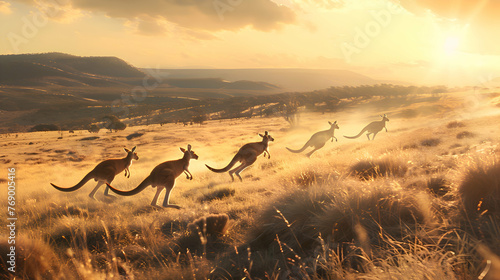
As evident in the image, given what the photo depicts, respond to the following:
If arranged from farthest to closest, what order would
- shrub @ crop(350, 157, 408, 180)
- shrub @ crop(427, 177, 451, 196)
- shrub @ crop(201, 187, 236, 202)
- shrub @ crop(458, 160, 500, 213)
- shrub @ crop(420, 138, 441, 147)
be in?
shrub @ crop(420, 138, 441, 147) → shrub @ crop(201, 187, 236, 202) → shrub @ crop(350, 157, 408, 180) → shrub @ crop(427, 177, 451, 196) → shrub @ crop(458, 160, 500, 213)

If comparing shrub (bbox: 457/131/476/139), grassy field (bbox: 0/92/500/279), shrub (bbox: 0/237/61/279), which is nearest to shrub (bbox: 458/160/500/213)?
grassy field (bbox: 0/92/500/279)

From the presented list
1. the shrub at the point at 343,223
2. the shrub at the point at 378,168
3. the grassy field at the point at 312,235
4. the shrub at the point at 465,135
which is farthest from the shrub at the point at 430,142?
the shrub at the point at 343,223

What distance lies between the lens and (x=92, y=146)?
30.7m

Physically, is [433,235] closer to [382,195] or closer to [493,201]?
[382,195]

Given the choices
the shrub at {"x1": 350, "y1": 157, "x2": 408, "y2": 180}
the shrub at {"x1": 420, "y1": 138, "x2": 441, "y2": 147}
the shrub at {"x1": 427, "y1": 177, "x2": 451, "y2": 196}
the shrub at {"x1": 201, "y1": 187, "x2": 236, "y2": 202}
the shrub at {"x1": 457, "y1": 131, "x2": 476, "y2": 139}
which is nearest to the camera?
the shrub at {"x1": 427, "y1": 177, "x2": 451, "y2": 196}

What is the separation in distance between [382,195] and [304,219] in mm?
1264

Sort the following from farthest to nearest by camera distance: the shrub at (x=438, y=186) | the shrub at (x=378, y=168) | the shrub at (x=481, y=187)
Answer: the shrub at (x=378, y=168)
the shrub at (x=438, y=186)
the shrub at (x=481, y=187)

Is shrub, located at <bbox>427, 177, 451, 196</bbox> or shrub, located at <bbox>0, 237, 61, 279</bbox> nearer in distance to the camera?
shrub, located at <bbox>0, 237, 61, 279</bbox>

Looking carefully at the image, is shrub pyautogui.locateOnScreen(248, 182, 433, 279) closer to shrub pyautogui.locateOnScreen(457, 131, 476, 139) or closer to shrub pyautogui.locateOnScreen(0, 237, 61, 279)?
shrub pyautogui.locateOnScreen(0, 237, 61, 279)

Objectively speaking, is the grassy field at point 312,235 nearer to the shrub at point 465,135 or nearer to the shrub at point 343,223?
the shrub at point 343,223

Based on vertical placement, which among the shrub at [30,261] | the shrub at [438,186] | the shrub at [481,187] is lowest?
the shrub at [30,261]

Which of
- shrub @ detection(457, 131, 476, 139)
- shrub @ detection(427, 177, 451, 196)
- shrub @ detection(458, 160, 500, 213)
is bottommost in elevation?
shrub @ detection(457, 131, 476, 139)

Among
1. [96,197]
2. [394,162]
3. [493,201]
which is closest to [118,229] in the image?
[96,197]

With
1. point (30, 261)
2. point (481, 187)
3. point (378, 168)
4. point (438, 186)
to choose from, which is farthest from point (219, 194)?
Result: point (481, 187)
